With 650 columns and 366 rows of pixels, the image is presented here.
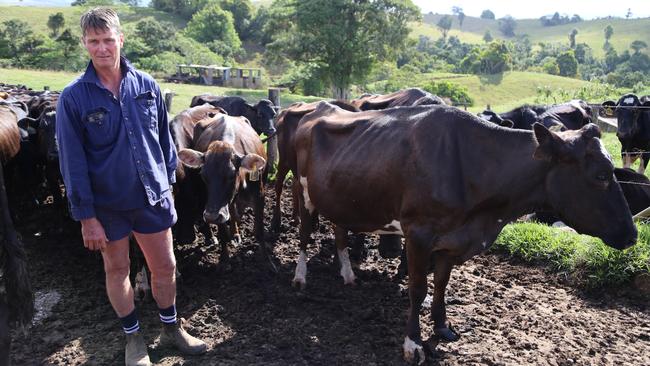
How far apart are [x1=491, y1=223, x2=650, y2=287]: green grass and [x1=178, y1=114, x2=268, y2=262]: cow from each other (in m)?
3.14

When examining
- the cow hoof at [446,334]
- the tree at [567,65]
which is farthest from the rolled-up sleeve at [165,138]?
the tree at [567,65]

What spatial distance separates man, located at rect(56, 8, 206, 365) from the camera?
3273 mm

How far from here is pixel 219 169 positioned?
17.5ft

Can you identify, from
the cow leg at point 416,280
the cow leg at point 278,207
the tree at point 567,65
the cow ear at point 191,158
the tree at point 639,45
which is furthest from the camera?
the tree at point 639,45

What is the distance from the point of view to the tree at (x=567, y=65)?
271 feet

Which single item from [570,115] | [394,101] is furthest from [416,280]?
[570,115]

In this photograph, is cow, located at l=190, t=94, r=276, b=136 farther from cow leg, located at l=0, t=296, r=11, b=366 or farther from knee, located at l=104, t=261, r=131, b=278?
cow leg, located at l=0, t=296, r=11, b=366

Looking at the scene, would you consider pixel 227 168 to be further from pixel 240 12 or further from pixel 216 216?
pixel 240 12

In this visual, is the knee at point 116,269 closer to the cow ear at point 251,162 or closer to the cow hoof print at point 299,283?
the cow ear at point 251,162

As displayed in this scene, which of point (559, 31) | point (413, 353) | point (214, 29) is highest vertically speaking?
point (559, 31)

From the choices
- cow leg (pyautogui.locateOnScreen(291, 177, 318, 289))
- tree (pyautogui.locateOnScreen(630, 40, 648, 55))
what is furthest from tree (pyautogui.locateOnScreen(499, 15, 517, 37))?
cow leg (pyautogui.locateOnScreen(291, 177, 318, 289))

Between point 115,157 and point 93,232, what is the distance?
0.50 metres

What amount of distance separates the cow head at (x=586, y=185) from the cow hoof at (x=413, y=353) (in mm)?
1515

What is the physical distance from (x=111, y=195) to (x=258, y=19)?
3508 inches
